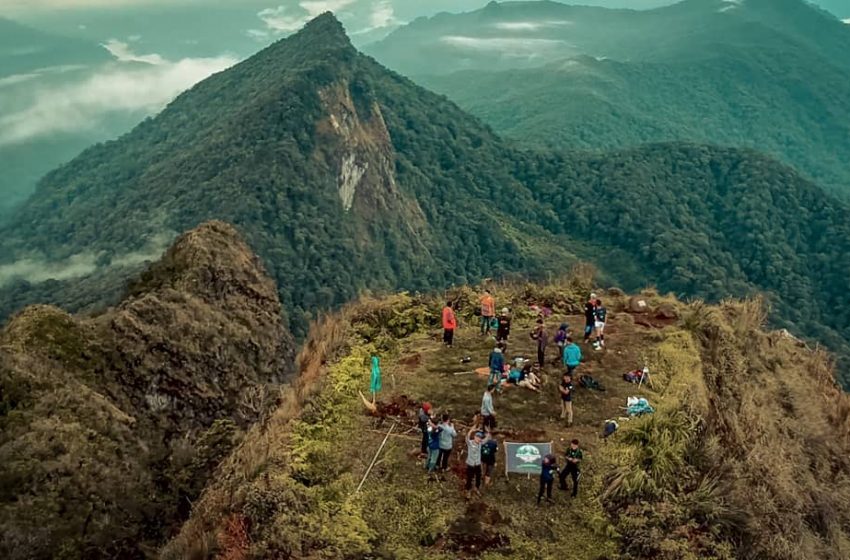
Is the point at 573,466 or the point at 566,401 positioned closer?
the point at 573,466

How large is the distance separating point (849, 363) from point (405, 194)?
226 feet

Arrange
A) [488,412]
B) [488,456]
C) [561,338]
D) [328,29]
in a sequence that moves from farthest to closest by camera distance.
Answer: [328,29], [561,338], [488,412], [488,456]

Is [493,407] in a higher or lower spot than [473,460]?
lower

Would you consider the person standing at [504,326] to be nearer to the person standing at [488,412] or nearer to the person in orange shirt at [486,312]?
the person in orange shirt at [486,312]

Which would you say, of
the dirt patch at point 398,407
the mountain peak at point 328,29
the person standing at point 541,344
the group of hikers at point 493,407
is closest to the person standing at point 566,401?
the group of hikers at point 493,407

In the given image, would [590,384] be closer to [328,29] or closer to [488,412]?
[488,412]

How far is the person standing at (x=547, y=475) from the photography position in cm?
1246

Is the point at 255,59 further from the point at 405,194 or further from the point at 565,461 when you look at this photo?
the point at 565,461

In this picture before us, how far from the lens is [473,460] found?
12.7 meters

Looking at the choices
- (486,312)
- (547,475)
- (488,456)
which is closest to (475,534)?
(488,456)

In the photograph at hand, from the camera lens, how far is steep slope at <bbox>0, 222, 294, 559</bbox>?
1453cm

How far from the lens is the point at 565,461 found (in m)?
13.5

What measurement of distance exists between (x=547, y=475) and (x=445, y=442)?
6.30 ft

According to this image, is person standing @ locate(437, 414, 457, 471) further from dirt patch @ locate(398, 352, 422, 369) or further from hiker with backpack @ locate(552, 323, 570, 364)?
hiker with backpack @ locate(552, 323, 570, 364)
